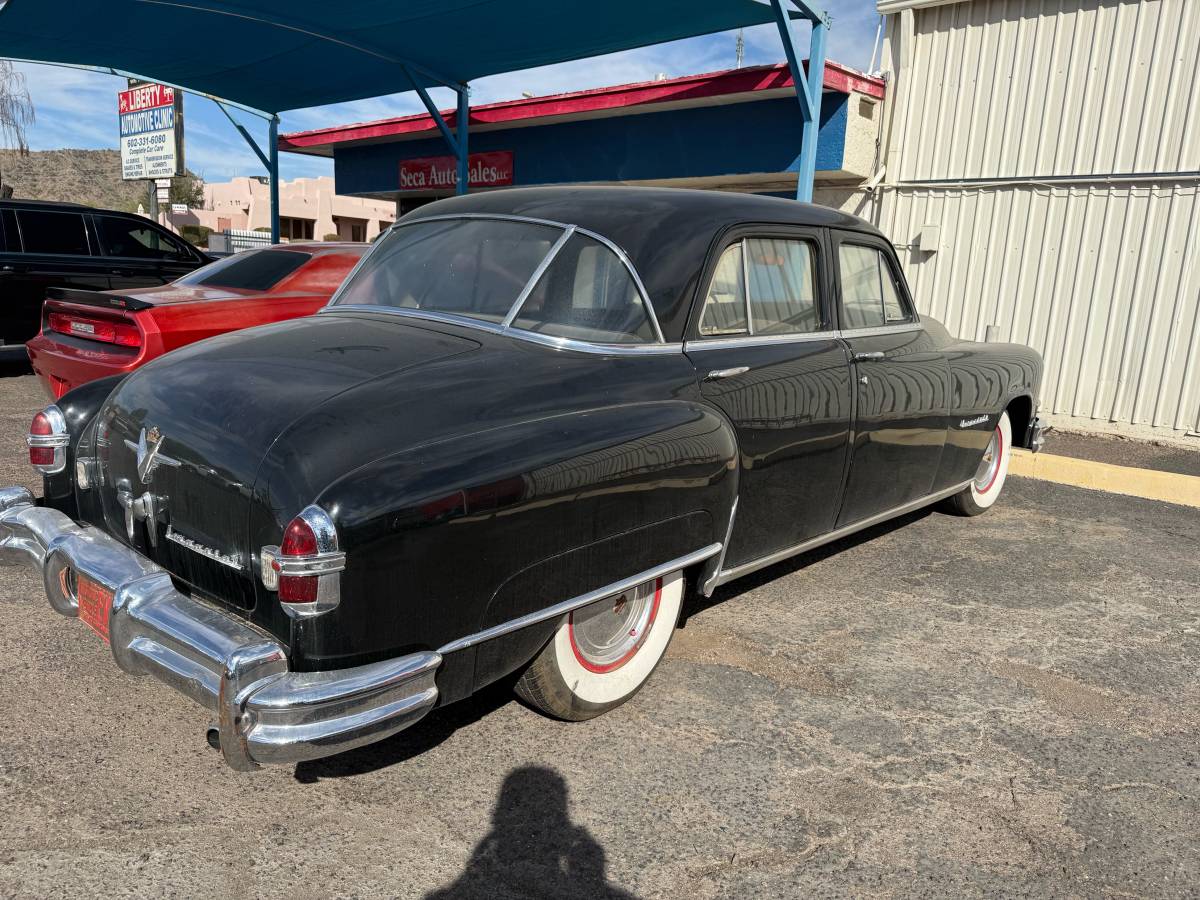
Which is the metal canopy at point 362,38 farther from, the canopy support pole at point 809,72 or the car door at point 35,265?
the car door at point 35,265

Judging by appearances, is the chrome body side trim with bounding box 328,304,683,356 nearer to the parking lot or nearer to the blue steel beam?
the parking lot

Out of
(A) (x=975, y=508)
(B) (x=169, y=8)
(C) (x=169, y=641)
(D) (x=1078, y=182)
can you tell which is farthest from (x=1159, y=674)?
(B) (x=169, y=8)

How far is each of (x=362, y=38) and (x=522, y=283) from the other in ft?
26.1

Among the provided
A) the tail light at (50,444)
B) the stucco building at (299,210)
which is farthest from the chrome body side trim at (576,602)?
the stucco building at (299,210)

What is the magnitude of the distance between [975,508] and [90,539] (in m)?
4.87

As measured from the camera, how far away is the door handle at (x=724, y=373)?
322 centimetres

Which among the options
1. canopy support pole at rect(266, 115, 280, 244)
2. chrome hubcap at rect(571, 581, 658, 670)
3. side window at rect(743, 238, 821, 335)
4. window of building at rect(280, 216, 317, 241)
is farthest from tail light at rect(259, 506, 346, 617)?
window of building at rect(280, 216, 317, 241)

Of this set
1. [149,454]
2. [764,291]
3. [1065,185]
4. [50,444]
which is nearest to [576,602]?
[149,454]

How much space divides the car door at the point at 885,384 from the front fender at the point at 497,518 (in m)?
1.28

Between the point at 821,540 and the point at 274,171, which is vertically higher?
the point at 274,171

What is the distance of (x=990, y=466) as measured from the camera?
575 cm

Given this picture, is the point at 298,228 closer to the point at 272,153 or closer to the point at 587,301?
the point at 272,153

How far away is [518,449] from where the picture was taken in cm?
246

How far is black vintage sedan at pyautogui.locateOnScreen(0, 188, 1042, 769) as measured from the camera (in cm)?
221
